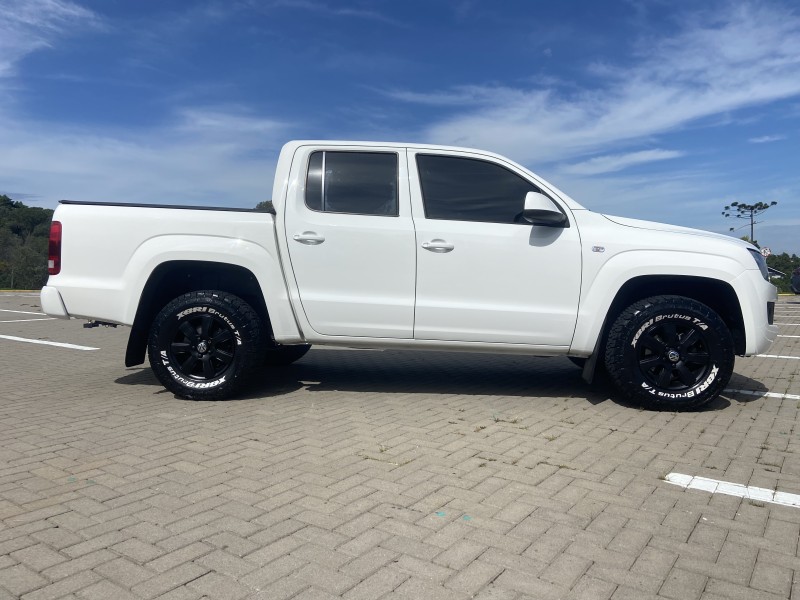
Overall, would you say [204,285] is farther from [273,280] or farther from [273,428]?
[273,428]

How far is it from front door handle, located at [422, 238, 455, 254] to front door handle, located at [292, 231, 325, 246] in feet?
2.68

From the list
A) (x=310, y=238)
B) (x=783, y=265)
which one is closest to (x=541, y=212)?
(x=310, y=238)

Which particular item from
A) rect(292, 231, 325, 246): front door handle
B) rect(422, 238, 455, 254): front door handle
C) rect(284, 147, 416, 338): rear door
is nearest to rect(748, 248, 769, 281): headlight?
rect(422, 238, 455, 254): front door handle

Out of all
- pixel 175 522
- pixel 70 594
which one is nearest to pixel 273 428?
pixel 175 522

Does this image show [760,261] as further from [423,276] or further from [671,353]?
[423,276]

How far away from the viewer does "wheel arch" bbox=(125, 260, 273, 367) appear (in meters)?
4.95

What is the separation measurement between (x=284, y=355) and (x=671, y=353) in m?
3.72

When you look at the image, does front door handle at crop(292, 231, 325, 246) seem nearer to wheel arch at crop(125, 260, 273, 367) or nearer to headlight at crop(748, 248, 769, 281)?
wheel arch at crop(125, 260, 273, 367)

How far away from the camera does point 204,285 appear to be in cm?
528

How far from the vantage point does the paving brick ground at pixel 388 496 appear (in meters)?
2.30

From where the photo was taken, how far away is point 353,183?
503cm

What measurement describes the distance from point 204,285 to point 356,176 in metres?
1.60

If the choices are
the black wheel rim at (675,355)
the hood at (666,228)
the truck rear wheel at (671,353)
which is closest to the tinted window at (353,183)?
the hood at (666,228)

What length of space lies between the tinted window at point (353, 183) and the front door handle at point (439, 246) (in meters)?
0.39
